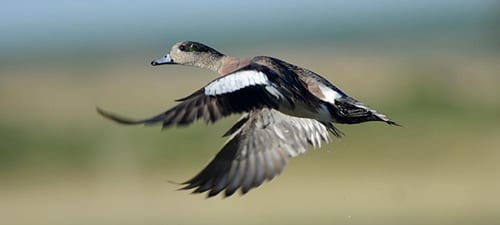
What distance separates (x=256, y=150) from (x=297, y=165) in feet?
21.9

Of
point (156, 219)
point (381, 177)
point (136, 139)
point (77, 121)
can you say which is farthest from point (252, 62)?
point (77, 121)

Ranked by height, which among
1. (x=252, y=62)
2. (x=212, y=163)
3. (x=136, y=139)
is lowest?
(x=212, y=163)

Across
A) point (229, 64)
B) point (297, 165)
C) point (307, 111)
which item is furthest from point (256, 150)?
point (297, 165)

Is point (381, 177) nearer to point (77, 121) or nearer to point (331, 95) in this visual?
point (77, 121)

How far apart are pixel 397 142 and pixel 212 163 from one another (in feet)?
23.1

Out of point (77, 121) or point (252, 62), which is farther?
point (77, 121)

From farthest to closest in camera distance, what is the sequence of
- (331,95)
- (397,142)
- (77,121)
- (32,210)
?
(77,121) < (397,142) < (32,210) < (331,95)

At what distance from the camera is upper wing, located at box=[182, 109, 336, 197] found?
21.0 ft

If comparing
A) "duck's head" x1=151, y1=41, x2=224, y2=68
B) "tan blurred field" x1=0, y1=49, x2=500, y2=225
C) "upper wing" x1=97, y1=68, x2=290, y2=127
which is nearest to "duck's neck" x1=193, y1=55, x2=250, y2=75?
"duck's head" x1=151, y1=41, x2=224, y2=68

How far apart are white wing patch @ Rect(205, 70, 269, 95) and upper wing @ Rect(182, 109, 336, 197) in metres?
0.70

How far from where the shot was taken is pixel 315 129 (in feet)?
22.1

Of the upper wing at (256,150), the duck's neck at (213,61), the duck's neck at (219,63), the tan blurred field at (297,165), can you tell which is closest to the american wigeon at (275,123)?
the upper wing at (256,150)

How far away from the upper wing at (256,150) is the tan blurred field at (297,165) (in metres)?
3.81

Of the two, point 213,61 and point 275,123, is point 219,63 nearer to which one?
point 213,61
